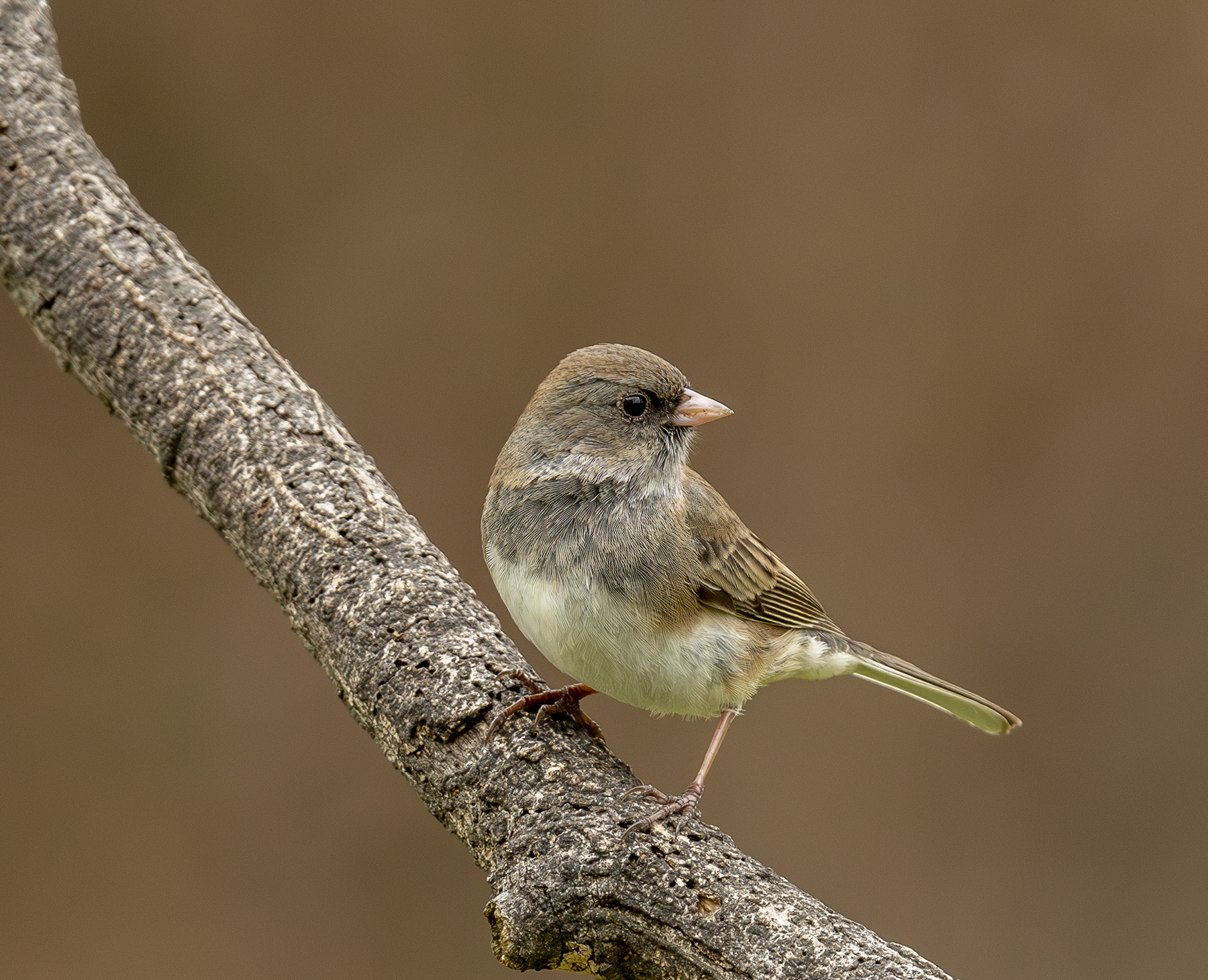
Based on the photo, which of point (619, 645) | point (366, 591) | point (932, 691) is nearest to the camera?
point (619, 645)

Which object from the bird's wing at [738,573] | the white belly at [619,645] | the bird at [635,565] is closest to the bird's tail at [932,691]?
the bird at [635,565]

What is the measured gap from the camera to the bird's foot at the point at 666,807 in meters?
1.52

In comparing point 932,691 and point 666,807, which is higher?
point 932,691

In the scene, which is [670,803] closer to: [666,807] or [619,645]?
[666,807]

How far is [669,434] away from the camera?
2.05m

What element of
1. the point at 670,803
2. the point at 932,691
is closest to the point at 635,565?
the point at 670,803

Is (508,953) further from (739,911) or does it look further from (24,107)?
(24,107)

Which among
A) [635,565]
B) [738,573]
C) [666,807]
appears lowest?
[666,807]

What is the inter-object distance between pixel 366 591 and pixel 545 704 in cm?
36

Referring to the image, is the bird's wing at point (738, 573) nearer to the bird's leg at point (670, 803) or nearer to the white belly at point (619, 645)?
the white belly at point (619, 645)

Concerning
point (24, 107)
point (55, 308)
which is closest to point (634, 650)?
point (55, 308)

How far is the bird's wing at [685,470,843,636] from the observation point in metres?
1.97

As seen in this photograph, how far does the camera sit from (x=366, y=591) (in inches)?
73.7

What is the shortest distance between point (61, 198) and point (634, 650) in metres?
1.50
